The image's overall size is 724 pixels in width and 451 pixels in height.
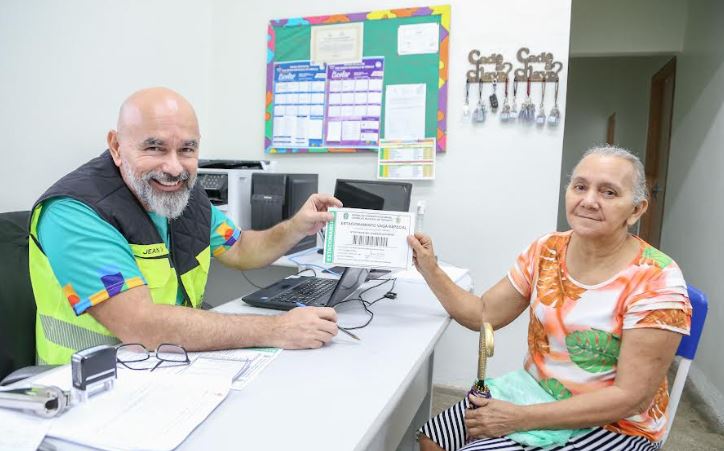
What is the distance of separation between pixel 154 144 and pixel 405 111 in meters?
1.54

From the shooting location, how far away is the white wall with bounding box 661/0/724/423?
2.60 meters

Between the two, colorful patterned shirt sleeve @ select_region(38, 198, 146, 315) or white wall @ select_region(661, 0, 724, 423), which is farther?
white wall @ select_region(661, 0, 724, 423)

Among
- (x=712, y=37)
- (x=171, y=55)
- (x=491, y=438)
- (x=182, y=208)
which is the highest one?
(x=712, y=37)

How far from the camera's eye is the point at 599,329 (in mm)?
1120

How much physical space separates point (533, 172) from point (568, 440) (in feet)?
5.06

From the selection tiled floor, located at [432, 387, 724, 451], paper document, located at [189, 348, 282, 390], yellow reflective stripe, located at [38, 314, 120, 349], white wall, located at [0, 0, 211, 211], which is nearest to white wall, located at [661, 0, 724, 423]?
tiled floor, located at [432, 387, 724, 451]

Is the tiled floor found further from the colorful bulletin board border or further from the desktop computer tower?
the colorful bulletin board border

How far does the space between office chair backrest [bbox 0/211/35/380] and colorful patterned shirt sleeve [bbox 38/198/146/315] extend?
0.19 m

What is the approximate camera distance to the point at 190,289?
1363mm

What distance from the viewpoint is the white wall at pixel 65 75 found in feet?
5.69

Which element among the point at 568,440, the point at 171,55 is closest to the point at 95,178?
the point at 568,440

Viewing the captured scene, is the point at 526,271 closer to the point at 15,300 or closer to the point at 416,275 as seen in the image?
the point at 416,275

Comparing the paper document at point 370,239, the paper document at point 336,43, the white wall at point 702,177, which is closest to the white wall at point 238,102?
the paper document at point 336,43

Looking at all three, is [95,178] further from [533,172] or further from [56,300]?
[533,172]
